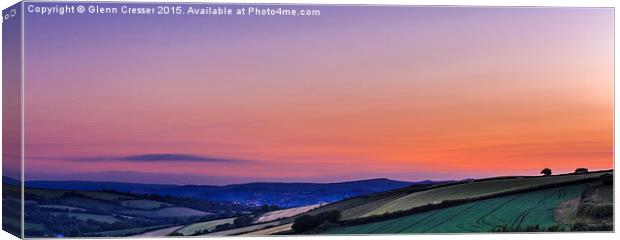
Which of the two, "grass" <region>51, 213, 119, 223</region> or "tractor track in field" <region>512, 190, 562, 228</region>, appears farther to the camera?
"tractor track in field" <region>512, 190, 562, 228</region>

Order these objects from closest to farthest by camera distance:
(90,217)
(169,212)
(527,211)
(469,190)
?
(90,217)
(169,212)
(469,190)
(527,211)

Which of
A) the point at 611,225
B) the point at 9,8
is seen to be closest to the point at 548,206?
the point at 611,225

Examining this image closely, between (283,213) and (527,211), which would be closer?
(283,213)

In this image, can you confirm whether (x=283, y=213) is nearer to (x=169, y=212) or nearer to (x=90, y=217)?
(x=169, y=212)

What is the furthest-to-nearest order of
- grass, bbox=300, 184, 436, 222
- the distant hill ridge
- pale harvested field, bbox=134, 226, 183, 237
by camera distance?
1. grass, bbox=300, 184, 436, 222
2. pale harvested field, bbox=134, 226, 183, 237
3. the distant hill ridge

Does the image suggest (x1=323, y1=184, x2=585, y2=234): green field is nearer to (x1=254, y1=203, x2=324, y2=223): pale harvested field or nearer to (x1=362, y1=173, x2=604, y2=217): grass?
(x1=362, y1=173, x2=604, y2=217): grass

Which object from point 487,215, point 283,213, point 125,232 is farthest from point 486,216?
point 125,232

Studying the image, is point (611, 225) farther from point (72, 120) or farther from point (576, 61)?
point (72, 120)

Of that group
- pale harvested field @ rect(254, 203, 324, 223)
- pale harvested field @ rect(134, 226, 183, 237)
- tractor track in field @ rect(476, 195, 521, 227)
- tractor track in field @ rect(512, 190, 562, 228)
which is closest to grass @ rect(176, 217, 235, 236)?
pale harvested field @ rect(134, 226, 183, 237)
